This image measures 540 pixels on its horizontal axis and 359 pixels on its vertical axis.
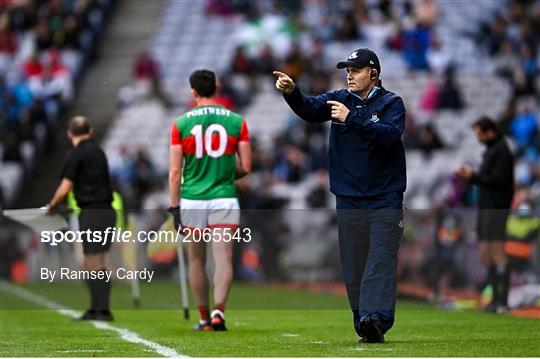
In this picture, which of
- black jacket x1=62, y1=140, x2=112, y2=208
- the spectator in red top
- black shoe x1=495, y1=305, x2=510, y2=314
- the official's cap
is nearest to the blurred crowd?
the spectator in red top

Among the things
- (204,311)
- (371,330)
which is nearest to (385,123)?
(371,330)

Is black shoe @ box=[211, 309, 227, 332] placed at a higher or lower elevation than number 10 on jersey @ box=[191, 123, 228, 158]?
lower

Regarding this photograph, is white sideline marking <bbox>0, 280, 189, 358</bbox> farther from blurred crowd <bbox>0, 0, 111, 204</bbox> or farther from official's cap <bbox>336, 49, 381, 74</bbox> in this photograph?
blurred crowd <bbox>0, 0, 111, 204</bbox>

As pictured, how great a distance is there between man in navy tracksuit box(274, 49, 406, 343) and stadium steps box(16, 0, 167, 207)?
1661cm

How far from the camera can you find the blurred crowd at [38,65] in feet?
93.2

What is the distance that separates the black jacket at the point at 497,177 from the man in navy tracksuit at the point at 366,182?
5065 mm

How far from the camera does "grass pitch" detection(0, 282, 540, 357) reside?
10.6 meters

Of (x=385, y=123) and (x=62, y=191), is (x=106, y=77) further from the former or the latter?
(x=385, y=123)

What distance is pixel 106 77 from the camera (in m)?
31.7

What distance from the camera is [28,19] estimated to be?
3231cm

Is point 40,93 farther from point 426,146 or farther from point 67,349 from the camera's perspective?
point 67,349

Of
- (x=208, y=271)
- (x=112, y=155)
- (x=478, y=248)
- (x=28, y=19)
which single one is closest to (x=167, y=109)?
(x=112, y=155)

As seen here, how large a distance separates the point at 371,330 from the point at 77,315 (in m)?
5.17

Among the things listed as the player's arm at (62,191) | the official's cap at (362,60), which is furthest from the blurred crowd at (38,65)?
the official's cap at (362,60)
